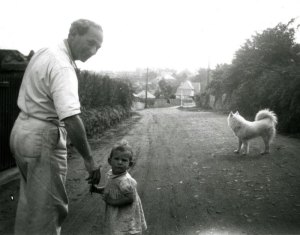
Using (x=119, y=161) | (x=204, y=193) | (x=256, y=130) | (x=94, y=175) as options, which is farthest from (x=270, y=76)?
(x=94, y=175)

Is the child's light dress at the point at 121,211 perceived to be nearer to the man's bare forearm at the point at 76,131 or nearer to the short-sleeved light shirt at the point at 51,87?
the man's bare forearm at the point at 76,131

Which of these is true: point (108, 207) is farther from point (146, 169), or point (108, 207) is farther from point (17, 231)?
point (146, 169)

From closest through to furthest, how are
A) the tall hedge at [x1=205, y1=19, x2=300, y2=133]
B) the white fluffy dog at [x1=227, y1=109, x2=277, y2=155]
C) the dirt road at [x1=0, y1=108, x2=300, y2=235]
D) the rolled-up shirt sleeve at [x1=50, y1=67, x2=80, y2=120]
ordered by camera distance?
the rolled-up shirt sleeve at [x1=50, y1=67, x2=80, y2=120] < the dirt road at [x1=0, y1=108, x2=300, y2=235] < the white fluffy dog at [x1=227, y1=109, x2=277, y2=155] < the tall hedge at [x1=205, y1=19, x2=300, y2=133]

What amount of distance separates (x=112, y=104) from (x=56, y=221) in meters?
19.7

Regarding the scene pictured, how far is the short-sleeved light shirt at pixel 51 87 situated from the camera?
282 cm

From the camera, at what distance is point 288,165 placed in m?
9.16

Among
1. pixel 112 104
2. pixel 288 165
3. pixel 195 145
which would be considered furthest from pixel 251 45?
pixel 288 165

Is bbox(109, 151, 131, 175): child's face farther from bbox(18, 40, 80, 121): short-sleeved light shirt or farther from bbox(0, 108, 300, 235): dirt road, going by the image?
bbox(0, 108, 300, 235): dirt road

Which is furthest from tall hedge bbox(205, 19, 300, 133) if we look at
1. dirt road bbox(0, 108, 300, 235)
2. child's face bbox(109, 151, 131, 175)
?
child's face bbox(109, 151, 131, 175)

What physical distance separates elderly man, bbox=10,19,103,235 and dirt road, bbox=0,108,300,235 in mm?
1819

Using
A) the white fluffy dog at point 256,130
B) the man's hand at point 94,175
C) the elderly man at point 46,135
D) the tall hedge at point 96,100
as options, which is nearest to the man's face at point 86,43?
the elderly man at point 46,135

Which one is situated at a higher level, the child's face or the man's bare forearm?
the man's bare forearm

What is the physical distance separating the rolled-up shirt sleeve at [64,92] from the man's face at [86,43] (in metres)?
0.39

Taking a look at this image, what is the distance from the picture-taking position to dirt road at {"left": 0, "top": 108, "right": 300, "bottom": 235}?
5113 millimetres
